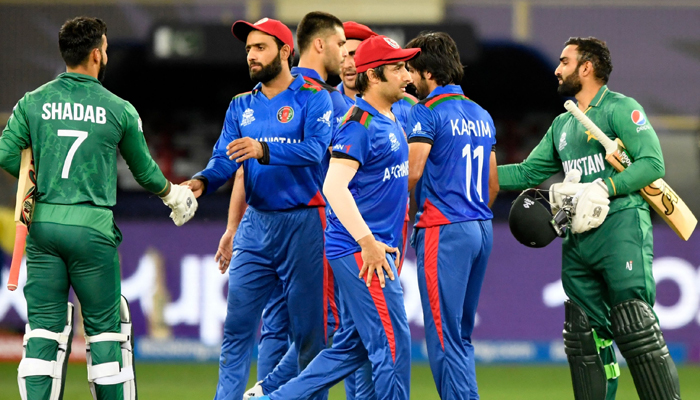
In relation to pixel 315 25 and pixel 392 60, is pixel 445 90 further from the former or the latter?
pixel 315 25

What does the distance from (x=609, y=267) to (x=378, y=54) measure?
1.91m

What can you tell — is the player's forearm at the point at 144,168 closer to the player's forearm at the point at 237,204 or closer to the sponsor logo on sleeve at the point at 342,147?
the player's forearm at the point at 237,204

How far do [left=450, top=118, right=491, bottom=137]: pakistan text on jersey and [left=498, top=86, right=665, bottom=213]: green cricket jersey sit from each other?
0.53 m

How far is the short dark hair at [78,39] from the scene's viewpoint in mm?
5047

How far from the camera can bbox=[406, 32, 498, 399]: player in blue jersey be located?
544 cm

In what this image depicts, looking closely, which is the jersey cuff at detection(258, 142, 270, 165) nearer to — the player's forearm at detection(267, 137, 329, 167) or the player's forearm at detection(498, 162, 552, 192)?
the player's forearm at detection(267, 137, 329, 167)

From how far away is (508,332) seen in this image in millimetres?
9625

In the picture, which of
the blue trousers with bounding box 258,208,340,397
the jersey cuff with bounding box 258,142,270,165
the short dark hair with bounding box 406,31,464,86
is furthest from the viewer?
the blue trousers with bounding box 258,208,340,397

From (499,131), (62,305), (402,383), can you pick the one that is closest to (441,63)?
(402,383)

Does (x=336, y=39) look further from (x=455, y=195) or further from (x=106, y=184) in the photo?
(x=106, y=184)

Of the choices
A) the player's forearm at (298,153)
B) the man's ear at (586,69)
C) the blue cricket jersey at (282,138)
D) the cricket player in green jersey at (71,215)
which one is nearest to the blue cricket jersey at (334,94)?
the blue cricket jersey at (282,138)

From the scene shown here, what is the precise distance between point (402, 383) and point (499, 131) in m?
11.0

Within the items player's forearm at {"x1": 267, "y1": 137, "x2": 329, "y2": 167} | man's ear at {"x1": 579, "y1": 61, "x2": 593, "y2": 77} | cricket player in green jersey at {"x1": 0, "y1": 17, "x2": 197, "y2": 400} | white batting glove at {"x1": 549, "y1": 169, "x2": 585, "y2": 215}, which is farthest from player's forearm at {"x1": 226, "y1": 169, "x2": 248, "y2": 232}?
man's ear at {"x1": 579, "y1": 61, "x2": 593, "y2": 77}

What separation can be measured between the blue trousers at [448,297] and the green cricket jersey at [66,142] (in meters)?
1.92
